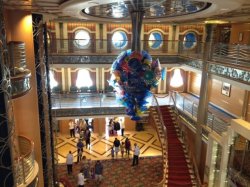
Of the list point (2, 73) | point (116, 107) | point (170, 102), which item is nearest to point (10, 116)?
point (2, 73)

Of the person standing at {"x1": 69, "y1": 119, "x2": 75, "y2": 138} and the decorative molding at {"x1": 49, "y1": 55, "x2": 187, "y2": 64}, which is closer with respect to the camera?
the decorative molding at {"x1": 49, "y1": 55, "x2": 187, "y2": 64}

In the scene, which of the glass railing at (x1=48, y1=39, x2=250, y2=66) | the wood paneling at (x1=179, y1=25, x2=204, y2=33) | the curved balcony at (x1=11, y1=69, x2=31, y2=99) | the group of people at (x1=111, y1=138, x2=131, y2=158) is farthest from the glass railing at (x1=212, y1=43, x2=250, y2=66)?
the curved balcony at (x1=11, y1=69, x2=31, y2=99)

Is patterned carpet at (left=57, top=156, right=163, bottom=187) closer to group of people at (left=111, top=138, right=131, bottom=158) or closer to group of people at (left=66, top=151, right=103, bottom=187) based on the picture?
group of people at (left=66, top=151, right=103, bottom=187)

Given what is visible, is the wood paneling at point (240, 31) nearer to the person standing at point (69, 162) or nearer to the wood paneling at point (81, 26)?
the wood paneling at point (81, 26)

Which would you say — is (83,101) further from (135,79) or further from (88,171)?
(135,79)

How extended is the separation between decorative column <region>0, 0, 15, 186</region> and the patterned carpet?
7365 millimetres

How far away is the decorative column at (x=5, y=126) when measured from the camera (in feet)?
12.7

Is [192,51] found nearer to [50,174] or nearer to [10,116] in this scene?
[50,174]

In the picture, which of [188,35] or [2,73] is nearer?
[2,73]

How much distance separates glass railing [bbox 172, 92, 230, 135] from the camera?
35.2ft

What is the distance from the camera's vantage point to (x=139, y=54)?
18.6 ft

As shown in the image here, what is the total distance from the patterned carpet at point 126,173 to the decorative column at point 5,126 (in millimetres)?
7365

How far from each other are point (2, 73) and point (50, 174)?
617 centimetres

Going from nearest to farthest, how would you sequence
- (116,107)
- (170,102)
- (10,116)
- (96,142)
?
(10,116) < (116,107) < (170,102) < (96,142)
